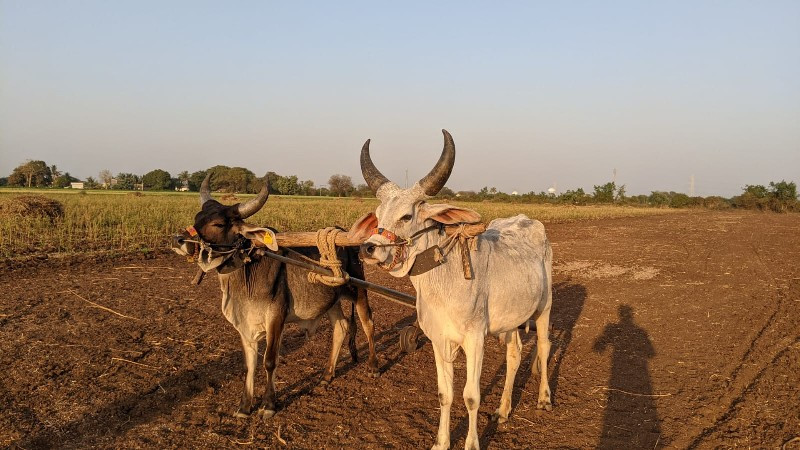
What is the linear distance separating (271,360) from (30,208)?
1688 centimetres

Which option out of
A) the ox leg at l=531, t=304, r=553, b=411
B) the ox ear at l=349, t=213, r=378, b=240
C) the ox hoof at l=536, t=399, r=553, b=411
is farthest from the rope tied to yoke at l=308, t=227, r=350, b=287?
Result: the ox hoof at l=536, t=399, r=553, b=411

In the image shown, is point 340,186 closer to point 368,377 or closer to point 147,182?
point 147,182

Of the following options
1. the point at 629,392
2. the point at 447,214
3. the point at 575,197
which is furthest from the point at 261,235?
the point at 575,197

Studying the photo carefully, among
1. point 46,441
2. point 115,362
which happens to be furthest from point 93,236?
point 46,441

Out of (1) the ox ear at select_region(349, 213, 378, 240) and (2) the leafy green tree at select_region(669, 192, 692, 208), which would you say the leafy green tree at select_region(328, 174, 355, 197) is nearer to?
(2) the leafy green tree at select_region(669, 192, 692, 208)

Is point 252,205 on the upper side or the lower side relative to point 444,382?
Answer: upper

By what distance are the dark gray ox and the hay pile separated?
15.8 meters

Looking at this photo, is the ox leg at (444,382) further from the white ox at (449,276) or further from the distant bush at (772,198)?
the distant bush at (772,198)

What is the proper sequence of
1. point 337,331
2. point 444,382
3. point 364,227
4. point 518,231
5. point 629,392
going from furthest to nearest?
1. point 337,331
2. point 629,392
3. point 518,231
4. point 444,382
5. point 364,227

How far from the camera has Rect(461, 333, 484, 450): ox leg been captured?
4.16m

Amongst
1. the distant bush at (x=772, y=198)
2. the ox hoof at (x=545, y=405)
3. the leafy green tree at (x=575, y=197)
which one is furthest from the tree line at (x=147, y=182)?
the ox hoof at (x=545, y=405)

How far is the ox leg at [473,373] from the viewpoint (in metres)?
4.16

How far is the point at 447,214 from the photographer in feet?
12.6

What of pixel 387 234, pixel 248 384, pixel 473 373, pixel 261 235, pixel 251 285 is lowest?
pixel 248 384
